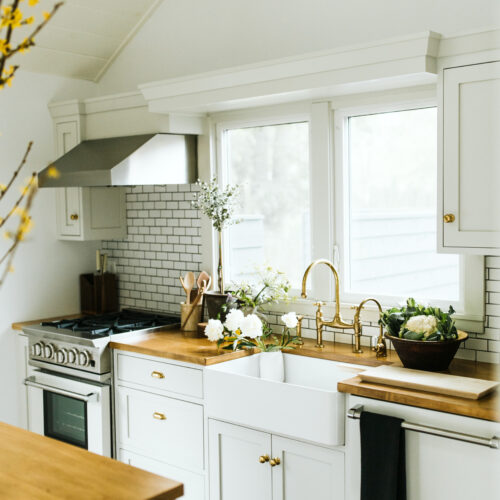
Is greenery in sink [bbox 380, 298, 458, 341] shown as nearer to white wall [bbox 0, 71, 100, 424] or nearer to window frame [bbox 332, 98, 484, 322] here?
window frame [bbox 332, 98, 484, 322]

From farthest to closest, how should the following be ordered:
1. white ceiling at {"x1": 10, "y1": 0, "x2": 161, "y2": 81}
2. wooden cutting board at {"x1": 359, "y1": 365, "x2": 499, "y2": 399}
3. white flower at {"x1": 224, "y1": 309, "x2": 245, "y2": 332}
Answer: white ceiling at {"x1": 10, "y1": 0, "x2": 161, "y2": 81}, white flower at {"x1": 224, "y1": 309, "x2": 245, "y2": 332}, wooden cutting board at {"x1": 359, "y1": 365, "x2": 499, "y2": 399}

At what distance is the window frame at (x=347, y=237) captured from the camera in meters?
3.11

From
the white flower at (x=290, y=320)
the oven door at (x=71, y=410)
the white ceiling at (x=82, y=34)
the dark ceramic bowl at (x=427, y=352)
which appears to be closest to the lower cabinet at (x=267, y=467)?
the dark ceramic bowl at (x=427, y=352)

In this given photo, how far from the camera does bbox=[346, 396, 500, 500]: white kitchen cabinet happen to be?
7.96 ft

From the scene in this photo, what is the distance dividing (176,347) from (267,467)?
0.85 meters

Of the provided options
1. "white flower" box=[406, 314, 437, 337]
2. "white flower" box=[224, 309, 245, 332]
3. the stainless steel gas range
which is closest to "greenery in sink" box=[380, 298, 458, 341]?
"white flower" box=[406, 314, 437, 337]

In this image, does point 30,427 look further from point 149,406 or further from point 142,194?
point 142,194

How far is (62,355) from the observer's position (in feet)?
12.8

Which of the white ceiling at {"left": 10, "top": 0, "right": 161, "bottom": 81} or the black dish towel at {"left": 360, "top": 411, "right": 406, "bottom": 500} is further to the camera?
the white ceiling at {"left": 10, "top": 0, "right": 161, "bottom": 81}

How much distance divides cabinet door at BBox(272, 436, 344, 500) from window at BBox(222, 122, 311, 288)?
46.5 inches

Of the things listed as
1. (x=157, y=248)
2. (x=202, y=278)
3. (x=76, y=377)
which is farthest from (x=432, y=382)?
(x=157, y=248)

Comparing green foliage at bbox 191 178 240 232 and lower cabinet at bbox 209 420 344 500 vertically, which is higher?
green foliage at bbox 191 178 240 232

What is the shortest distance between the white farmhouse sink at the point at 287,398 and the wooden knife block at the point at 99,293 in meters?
1.65

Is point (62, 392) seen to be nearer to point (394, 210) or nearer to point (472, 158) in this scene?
point (394, 210)
